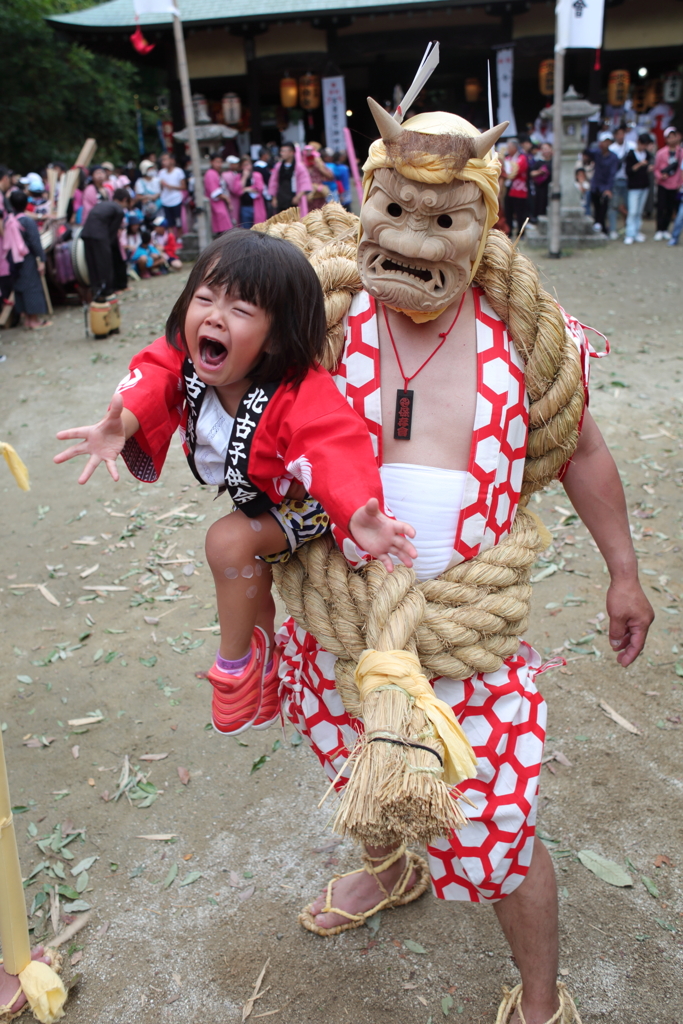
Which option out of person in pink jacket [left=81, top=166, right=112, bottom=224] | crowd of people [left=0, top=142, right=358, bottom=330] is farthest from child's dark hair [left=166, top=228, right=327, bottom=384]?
person in pink jacket [left=81, top=166, right=112, bottom=224]

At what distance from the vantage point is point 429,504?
1.70 meters

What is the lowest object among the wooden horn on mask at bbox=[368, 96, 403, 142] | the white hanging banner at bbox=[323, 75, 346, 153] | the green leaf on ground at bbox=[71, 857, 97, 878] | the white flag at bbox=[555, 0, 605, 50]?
the green leaf on ground at bbox=[71, 857, 97, 878]

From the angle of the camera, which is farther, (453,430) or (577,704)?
(577,704)

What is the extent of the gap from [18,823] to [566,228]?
1235 cm

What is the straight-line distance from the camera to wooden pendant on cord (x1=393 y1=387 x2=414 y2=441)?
1.72 metres

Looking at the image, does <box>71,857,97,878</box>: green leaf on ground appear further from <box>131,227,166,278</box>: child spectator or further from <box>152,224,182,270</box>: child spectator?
<box>152,224,182,270</box>: child spectator

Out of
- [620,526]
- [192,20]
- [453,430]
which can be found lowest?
[620,526]

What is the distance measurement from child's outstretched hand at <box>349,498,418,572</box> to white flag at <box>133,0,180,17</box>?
1089 cm

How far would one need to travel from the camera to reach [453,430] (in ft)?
5.65

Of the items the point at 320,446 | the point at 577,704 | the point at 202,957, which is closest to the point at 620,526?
the point at 320,446

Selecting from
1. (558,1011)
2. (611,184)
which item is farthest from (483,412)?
(611,184)

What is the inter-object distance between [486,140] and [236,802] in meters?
2.22

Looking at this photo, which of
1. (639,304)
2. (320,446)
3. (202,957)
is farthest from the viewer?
(639,304)

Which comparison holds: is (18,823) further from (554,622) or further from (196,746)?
(554,622)
